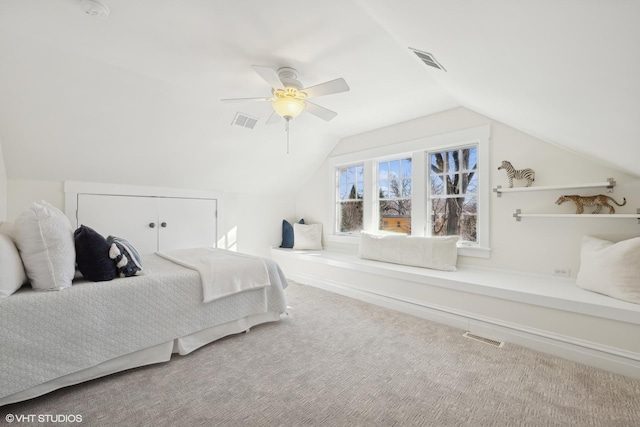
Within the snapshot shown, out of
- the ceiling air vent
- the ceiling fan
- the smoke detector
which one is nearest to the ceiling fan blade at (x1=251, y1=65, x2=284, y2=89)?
the ceiling fan

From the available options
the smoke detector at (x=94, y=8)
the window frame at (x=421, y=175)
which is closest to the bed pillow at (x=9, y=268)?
the smoke detector at (x=94, y=8)

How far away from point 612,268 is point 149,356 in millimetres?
3377

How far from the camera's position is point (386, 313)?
301cm

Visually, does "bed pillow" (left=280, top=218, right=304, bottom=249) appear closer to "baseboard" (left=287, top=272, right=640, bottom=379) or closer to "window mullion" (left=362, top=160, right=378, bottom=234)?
"window mullion" (left=362, top=160, right=378, bottom=234)

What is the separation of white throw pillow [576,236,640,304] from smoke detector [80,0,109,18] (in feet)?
12.3

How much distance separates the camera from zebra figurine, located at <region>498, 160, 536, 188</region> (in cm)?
276

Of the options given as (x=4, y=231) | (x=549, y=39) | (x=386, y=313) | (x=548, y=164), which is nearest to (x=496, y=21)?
(x=549, y=39)

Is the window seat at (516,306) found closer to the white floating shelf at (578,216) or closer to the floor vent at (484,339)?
the floor vent at (484,339)

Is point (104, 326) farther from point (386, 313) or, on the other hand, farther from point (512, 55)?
A: point (512, 55)

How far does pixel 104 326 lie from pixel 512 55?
275 centimetres

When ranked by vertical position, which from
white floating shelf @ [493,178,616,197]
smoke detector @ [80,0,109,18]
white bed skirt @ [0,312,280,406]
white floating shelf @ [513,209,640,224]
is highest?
smoke detector @ [80,0,109,18]

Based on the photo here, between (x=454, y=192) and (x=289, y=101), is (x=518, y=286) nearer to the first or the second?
(x=454, y=192)

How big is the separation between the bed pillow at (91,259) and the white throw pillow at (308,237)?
118 inches

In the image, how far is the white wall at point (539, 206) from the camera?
95.0 inches
